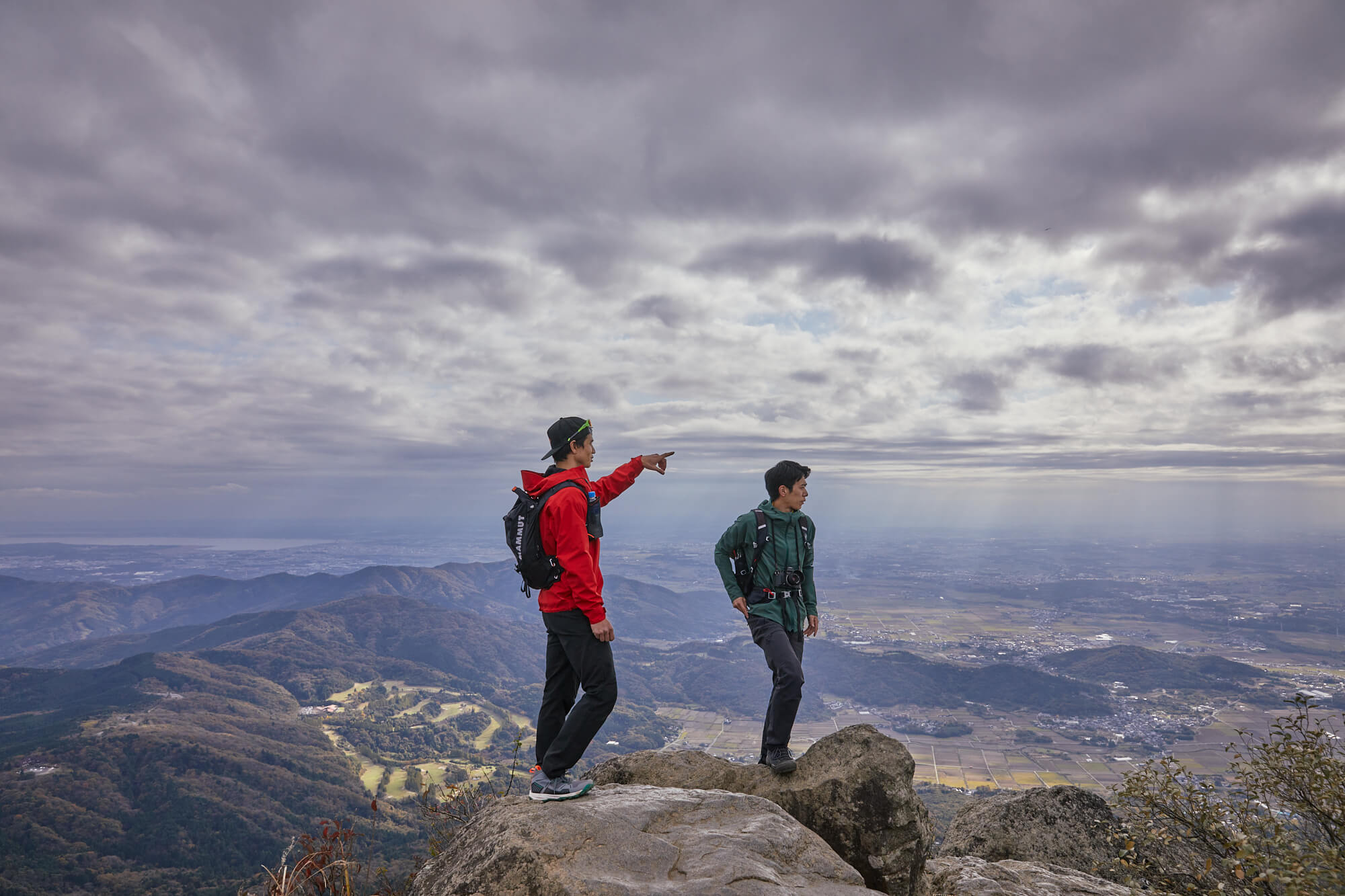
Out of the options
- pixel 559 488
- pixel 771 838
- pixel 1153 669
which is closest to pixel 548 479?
pixel 559 488

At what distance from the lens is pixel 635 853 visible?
497 centimetres

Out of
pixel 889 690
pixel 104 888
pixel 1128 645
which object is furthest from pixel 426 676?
pixel 1128 645

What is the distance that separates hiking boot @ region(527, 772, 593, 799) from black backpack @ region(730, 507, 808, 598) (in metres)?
3.17

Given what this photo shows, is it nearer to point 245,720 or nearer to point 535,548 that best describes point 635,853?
point 535,548

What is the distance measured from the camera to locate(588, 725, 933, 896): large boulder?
6414 millimetres

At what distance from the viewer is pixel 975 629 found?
156 m

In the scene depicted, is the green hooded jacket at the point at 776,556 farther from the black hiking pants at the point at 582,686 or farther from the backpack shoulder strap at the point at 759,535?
the black hiking pants at the point at 582,686

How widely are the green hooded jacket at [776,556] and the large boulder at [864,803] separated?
60.6 inches

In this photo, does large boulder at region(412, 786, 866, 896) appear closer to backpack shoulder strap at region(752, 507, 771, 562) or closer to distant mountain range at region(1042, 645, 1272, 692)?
backpack shoulder strap at region(752, 507, 771, 562)

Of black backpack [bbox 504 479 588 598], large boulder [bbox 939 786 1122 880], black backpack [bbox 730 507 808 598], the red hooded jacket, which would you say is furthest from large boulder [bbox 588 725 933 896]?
black backpack [bbox 504 479 588 598]

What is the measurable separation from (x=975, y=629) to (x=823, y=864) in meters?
177

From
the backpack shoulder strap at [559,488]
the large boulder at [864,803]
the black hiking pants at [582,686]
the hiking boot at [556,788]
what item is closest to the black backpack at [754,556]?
the large boulder at [864,803]

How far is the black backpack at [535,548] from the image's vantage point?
5.95 m

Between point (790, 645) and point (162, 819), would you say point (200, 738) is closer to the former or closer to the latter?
point (162, 819)
